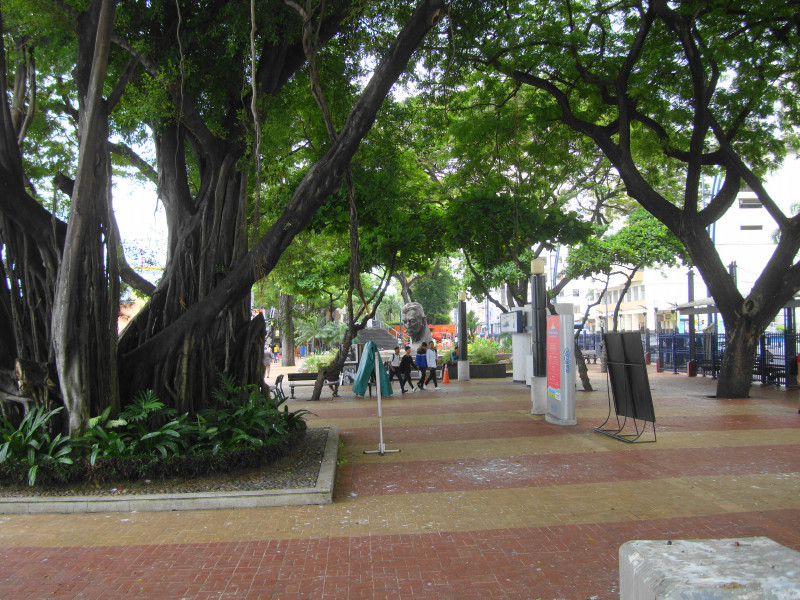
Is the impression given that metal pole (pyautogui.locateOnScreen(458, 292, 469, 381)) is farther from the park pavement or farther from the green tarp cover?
the green tarp cover

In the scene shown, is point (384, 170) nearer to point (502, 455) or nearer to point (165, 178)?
point (165, 178)

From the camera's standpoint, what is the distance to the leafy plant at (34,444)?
663 centimetres

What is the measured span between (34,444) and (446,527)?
4.62 meters

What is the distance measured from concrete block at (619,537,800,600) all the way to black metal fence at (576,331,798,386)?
9.58 meters

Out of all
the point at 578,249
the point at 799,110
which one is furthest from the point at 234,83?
the point at 578,249

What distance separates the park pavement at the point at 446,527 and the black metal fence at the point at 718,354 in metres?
4.28

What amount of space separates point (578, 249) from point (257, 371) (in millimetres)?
16284

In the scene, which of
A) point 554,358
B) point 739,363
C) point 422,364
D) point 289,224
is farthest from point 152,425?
point 739,363

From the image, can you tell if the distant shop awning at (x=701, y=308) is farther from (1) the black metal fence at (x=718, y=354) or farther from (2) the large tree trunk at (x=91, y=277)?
(2) the large tree trunk at (x=91, y=277)

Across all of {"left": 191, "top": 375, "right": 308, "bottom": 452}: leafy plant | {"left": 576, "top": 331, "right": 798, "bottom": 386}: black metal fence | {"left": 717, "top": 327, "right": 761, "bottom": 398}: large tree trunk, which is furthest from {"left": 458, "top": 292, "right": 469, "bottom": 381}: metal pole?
{"left": 191, "top": 375, "right": 308, "bottom": 452}: leafy plant

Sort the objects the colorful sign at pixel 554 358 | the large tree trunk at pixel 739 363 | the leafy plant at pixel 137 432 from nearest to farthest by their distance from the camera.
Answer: the leafy plant at pixel 137 432, the colorful sign at pixel 554 358, the large tree trunk at pixel 739 363

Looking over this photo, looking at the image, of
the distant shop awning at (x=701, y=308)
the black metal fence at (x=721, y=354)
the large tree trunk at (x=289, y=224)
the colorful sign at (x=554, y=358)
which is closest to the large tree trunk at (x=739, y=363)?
the black metal fence at (x=721, y=354)

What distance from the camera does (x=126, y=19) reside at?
8.66 metres

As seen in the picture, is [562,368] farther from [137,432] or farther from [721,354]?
[721,354]
